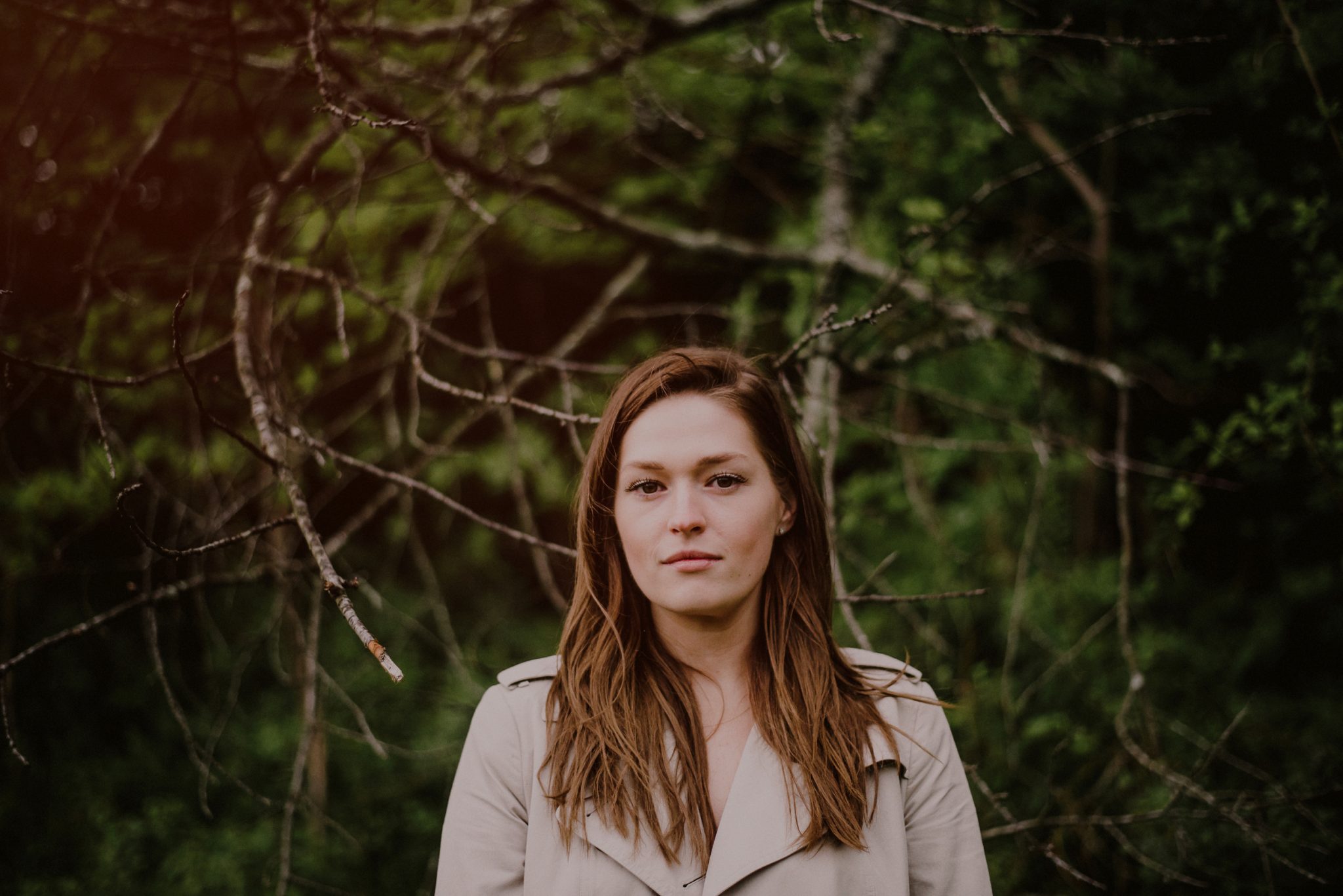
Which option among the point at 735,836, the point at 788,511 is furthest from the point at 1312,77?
the point at 735,836

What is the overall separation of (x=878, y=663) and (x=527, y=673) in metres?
0.75

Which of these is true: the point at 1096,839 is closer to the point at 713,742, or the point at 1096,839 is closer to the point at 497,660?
the point at 713,742

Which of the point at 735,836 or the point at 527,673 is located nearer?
the point at 735,836

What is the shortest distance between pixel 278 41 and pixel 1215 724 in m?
4.21

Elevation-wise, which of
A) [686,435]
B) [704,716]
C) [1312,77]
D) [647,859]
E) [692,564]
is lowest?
[647,859]

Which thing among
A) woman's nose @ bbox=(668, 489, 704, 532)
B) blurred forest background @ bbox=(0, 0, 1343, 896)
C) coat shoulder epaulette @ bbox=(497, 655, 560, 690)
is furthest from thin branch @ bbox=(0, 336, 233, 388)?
woman's nose @ bbox=(668, 489, 704, 532)

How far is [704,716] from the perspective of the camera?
1731 millimetres

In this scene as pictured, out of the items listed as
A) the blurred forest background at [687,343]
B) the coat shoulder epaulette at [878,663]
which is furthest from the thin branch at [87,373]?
the coat shoulder epaulette at [878,663]

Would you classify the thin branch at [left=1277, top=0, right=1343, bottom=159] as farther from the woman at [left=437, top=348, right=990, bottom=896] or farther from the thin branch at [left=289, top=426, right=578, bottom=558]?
the thin branch at [left=289, top=426, right=578, bottom=558]

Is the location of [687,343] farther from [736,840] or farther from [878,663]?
[736,840]

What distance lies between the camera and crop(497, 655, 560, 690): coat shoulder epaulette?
67.8 inches

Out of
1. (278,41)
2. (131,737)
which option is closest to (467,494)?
(131,737)

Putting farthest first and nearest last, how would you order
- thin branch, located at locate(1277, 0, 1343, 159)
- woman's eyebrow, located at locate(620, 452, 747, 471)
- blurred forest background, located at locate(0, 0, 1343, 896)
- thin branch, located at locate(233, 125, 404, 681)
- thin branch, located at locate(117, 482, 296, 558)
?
1. blurred forest background, located at locate(0, 0, 1343, 896)
2. thin branch, located at locate(1277, 0, 1343, 159)
3. woman's eyebrow, located at locate(620, 452, 747, 471)
4. thin branch, located at locate(117, 482, 296, 558)
5. thin branch, located at locate(233, 125, 404, 681)

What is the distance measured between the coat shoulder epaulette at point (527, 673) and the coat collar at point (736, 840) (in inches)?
11.1
